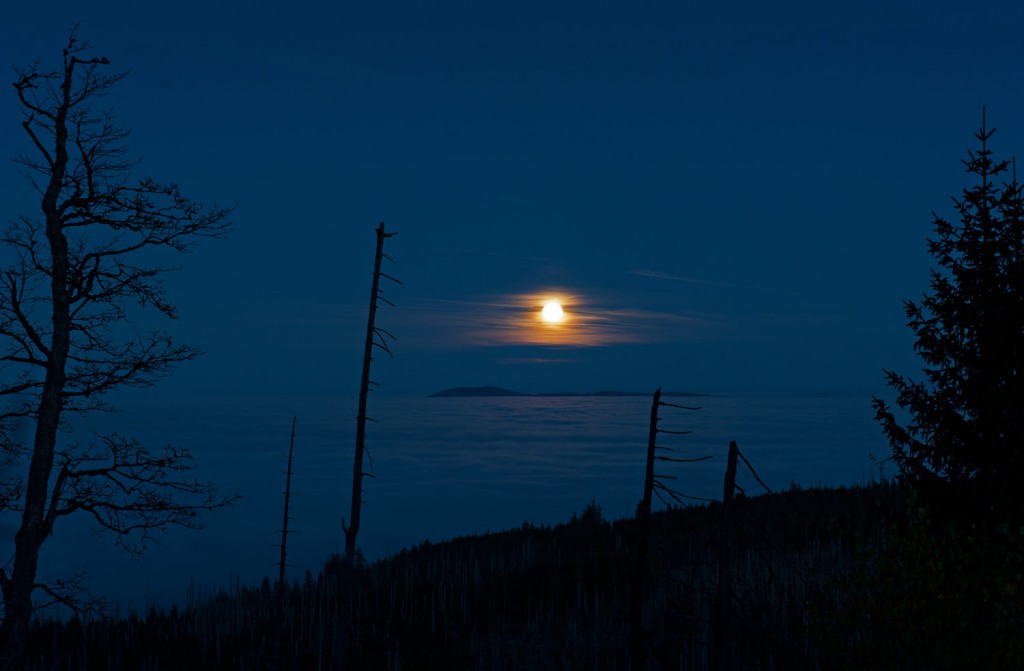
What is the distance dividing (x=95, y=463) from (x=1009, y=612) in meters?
20.1

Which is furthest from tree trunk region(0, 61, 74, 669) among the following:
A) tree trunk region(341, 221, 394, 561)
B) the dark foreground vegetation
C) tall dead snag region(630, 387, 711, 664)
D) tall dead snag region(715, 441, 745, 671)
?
tall dead snag region(715, 441, 745, 671)

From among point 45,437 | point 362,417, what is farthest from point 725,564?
point 45,437

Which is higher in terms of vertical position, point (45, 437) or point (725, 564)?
point (45, 437)

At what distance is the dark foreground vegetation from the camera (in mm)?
17125

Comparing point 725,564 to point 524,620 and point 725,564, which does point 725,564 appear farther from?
point 524,620

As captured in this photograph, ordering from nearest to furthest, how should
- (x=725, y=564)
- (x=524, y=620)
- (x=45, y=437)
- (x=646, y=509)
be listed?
(x=725, y=564), (x=646, y=509), (x=45, y=437), (x=524, y=620)

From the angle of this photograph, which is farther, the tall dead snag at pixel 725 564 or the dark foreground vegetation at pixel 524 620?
the dark foreground vegetation at pixel 524 620

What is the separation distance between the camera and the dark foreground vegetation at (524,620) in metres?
17.1

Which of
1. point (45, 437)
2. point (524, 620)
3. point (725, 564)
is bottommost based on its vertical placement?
point (524, 620)

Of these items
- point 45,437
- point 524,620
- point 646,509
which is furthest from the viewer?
point 524,620

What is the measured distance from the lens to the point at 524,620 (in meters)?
22.4

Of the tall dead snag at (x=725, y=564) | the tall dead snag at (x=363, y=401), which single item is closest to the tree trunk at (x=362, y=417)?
the tall dead snag at (x=363, y=401)

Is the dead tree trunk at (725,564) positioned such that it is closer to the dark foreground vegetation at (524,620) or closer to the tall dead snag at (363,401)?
the dark foreground vegetation at (524,620)

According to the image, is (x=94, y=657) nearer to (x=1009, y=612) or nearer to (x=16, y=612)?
(x=16, y=612)
